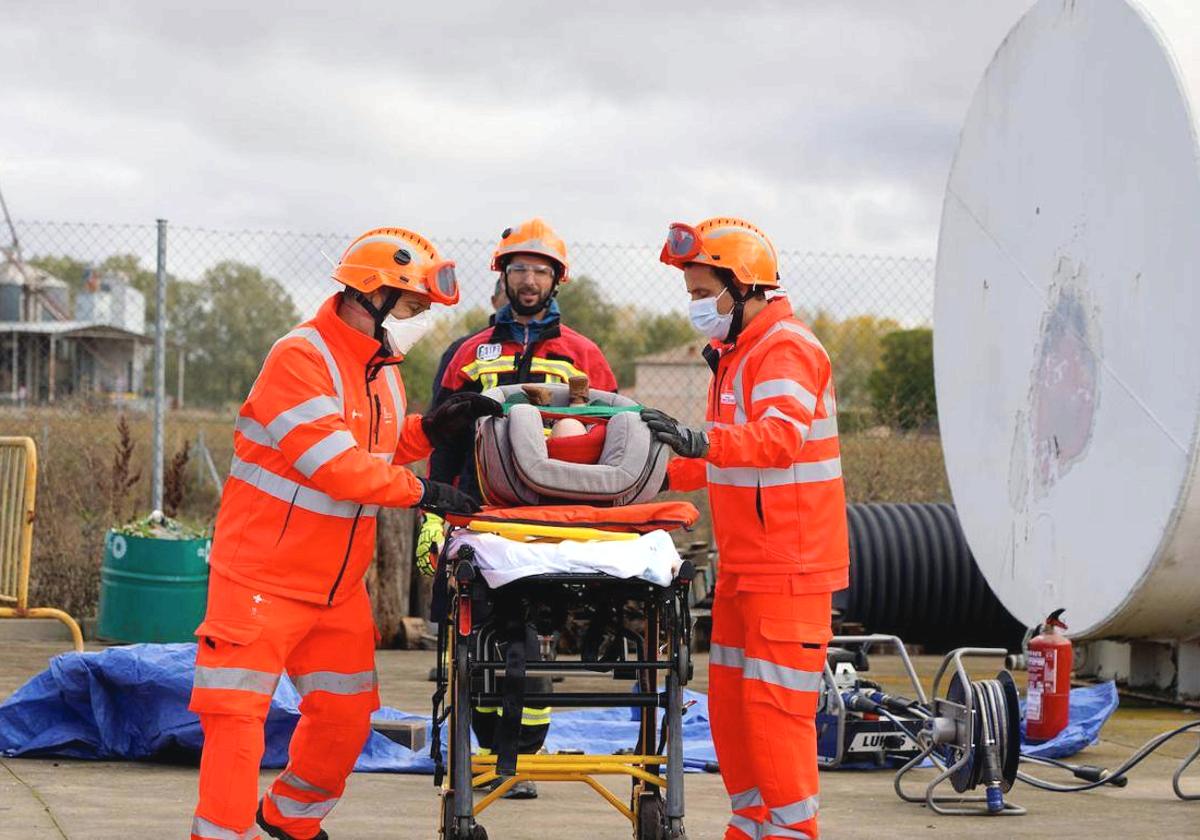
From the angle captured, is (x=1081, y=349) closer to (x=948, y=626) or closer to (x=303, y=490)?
(x=948, y=626)

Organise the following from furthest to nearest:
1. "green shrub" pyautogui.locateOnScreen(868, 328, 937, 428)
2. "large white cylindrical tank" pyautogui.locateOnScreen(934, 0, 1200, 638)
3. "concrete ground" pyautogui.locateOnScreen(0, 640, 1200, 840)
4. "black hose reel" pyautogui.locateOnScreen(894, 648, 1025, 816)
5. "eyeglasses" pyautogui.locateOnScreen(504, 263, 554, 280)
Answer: "green shrub" pyautogui.locateOnScreen(868, 328, 937, 428), "large white cylindrical tank" pyautogui.locateOnScreen(934, 0, 1200, 638), "eyeglasses" pyautogui.locateOnScreen(504, 263, 554, 280), "black hose reel" pyautogui.locateOnScreen(894, 648, 1025, 816), "concrete ground" pyautogui.locateOnScreen(0, 640, 1200, 840)

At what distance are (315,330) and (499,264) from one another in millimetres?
1656

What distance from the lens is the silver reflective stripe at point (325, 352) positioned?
538 centimetres

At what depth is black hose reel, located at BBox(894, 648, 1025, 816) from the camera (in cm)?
669

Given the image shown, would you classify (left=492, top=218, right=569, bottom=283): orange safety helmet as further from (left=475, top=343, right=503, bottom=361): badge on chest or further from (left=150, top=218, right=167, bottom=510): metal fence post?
(left=150, top=218, right=167, bottom=510): metal fence post

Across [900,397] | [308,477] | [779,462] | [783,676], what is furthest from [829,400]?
[900,397]

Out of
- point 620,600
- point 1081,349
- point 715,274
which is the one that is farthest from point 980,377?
point 620,600

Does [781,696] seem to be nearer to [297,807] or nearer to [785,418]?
[785,418]

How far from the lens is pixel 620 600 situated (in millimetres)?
5223

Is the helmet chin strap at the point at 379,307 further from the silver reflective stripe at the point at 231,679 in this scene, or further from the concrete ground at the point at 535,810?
the concrete ground at the point at 535,810

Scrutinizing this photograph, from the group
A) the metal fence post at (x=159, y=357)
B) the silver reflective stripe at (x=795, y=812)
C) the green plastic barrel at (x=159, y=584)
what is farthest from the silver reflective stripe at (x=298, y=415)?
the metal fence post at (x=159, y=357)

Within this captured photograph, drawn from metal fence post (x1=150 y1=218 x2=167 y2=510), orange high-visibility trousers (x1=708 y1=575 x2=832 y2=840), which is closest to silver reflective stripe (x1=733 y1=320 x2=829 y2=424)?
orange high-visibility trousers (x1=708 y1=575 x2=832 y2=840)

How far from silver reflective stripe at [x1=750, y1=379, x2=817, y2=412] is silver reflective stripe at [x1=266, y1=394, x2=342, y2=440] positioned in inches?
54.4

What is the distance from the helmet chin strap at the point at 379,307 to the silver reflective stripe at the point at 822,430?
142cm
